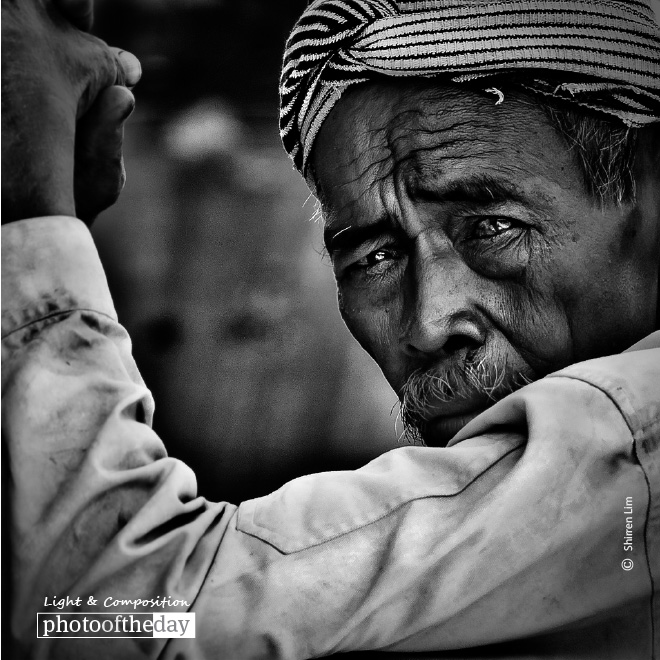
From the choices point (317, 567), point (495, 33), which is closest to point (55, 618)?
point (317, 567)

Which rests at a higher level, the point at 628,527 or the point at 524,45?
the point at 524,45

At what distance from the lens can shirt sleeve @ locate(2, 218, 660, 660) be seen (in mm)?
871

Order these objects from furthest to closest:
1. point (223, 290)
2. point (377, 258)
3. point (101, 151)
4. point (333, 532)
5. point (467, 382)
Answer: point (223, 290) → point (377, 258) → point (467, 382) → point (101, 151) → point (333, 532)

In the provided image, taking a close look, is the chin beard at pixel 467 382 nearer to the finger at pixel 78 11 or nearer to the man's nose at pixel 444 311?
the man's nose at pixel 444 311

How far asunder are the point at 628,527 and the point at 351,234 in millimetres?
734

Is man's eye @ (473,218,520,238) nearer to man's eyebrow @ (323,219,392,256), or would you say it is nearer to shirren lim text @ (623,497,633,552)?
man's eyebrow @ (323,219,392,256)

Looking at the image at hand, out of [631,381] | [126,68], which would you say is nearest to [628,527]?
[631,381]

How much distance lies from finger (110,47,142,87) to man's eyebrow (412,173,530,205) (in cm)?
46

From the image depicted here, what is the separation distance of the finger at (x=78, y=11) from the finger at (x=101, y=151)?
0.28 feet

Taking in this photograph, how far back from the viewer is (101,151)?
112 centimetres

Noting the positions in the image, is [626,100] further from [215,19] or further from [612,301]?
[215,19]

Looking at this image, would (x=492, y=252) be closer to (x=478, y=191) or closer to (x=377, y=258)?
(x=478, y=191)

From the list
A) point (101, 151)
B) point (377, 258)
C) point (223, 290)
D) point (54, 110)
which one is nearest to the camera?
point (54, 110)

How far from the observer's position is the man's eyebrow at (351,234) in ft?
4.63
